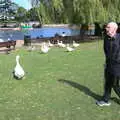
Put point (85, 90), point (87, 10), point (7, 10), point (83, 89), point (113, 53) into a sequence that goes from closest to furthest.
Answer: point (113, 53) < point (85, 90) < point (83, 89) < point (87, 10) < point (7, 10)

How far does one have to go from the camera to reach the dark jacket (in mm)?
7773

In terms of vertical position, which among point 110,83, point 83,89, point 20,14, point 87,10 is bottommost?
point 20,14

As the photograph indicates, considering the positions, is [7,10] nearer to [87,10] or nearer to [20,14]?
[20,14]

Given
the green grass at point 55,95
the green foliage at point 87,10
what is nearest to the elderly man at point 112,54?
the green grass at point 55,95

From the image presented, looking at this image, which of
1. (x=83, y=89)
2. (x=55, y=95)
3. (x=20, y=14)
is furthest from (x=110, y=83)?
(x=20, y=14)

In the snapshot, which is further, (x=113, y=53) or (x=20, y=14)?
(x=20, y=14)

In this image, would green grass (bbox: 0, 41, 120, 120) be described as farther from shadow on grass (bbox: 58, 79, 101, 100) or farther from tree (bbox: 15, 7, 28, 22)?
tree (bbox: 15, 7, 28, 22)

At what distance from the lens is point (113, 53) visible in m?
7.82

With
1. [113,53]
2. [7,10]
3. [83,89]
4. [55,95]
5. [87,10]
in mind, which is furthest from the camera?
[7,10]

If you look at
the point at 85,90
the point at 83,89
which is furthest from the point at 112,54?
the point at 83,89

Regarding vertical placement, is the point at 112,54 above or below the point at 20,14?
above

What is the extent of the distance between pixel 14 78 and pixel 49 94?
298cm

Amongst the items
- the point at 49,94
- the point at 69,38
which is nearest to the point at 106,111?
the point at 49,94

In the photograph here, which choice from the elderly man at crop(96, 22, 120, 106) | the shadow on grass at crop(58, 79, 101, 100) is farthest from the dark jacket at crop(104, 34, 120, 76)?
the shadow on grass at crop(58, 79, 101, 100)
